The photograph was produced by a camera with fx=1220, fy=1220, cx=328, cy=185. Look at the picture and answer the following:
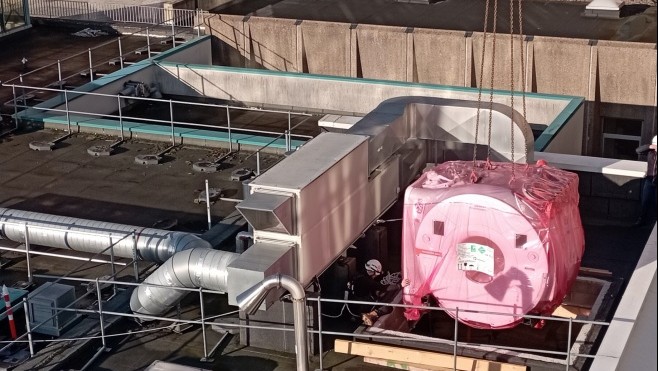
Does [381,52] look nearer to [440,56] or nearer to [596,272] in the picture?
[440,56]

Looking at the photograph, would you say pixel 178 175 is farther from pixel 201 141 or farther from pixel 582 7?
pixel 582 7

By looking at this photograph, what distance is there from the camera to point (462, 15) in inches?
1641

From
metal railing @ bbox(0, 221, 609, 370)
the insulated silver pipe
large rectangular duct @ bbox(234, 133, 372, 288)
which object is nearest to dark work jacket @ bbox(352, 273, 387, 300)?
metal railing @ bbox(0, 221, 609, 370)

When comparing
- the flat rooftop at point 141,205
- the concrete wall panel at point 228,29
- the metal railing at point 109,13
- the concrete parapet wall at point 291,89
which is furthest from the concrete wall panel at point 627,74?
the metal railing at point 109,13

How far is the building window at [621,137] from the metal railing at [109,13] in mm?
14761

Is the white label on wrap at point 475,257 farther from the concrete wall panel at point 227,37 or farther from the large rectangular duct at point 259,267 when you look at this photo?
the concrete wall panel at point 227,37

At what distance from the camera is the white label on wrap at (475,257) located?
18.2 meters

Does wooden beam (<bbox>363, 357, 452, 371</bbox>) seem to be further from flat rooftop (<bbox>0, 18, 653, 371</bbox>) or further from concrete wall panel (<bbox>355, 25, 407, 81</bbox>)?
concrete wall panel (<bbox>355, 25, 407, 81</bbox>)

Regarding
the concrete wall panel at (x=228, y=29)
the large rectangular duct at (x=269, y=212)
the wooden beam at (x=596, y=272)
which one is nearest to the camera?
the large rectangular duct at (x=269, y=212)

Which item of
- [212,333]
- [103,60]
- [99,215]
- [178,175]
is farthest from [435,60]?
[212,333]

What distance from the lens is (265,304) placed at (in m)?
17.4

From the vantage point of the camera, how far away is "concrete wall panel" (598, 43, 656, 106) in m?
35.0

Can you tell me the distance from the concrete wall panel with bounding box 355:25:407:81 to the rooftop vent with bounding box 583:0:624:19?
804 cm

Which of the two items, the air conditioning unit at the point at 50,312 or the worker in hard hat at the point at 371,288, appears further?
the worker in hard hat at the point at 371,288
